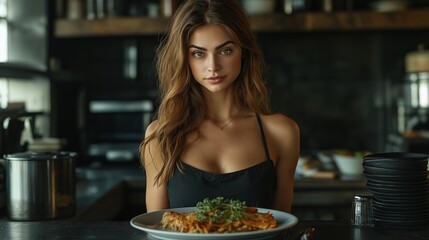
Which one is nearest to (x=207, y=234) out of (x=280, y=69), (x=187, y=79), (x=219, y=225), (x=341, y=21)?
(x=219, y=225)

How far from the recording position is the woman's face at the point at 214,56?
187cm

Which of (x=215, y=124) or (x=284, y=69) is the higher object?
(x=284, y=69)

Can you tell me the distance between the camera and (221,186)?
1.96m

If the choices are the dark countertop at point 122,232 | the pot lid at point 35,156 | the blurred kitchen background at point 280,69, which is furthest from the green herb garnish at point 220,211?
the blurred kitchen background at point 280,69

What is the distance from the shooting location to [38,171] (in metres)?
2.37

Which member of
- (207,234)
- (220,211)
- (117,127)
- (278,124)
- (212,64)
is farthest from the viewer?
(117,127)

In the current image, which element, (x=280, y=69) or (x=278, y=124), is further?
(x=280, y=69)

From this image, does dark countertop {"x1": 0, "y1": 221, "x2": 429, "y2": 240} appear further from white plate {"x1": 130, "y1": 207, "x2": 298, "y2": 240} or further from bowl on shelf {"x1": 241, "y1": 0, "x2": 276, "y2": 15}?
bowl on shelf {"x1": 241, "y1": 0, "x2": 276, "y2": 15}

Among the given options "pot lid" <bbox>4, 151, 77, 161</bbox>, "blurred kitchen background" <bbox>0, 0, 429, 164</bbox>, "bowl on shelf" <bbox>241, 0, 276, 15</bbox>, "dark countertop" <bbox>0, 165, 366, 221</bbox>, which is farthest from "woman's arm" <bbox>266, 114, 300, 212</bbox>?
"bowl on shelf" <bbox>241, 0, 276, 15</bbox>

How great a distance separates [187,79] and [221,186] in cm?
38

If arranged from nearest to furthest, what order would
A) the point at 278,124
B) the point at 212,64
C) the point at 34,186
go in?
the point at 212,64 < the point at 278,124 < the point at 34,186

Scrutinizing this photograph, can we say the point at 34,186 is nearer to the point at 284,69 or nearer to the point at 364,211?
the point at 364,211

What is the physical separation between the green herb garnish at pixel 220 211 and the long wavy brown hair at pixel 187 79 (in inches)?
20.2

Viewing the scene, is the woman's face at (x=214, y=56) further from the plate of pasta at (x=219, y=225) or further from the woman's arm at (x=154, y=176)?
the plate of pasta at (x=219, y=225)
